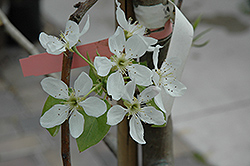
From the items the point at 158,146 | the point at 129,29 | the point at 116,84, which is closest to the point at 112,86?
the point at 116,84

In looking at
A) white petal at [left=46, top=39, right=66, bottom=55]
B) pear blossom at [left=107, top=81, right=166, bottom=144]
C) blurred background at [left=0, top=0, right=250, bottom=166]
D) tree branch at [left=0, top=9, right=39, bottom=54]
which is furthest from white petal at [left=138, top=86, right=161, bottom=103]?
blurred background at [left=0, top=0, right=250, bottom=166]

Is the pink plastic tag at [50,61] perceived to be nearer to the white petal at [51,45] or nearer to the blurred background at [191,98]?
the white petal at [51,45]

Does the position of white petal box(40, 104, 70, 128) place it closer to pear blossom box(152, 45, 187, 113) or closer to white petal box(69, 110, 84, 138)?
white petal box(69, 110, 84, 138)

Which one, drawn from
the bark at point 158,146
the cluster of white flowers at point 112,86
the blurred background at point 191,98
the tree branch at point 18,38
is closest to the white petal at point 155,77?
the cluster of white flowers at point 112,86

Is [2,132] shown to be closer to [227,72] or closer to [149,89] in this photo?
[227,72]

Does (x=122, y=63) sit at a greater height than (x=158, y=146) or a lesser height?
greater

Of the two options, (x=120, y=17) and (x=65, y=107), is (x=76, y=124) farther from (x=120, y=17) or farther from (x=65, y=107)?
(x=120, y=17)
